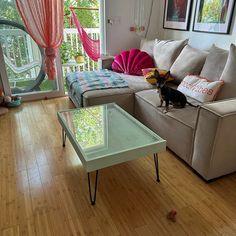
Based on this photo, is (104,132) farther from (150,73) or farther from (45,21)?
(45,21)

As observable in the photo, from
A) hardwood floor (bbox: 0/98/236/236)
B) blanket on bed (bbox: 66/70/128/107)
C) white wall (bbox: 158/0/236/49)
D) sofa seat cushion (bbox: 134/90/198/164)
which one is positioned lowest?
hardwood floor (bbox: 0/98/236/236)

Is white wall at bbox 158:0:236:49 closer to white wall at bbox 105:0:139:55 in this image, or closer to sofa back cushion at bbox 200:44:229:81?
sofa back cushion at bbox 200:44:229:81

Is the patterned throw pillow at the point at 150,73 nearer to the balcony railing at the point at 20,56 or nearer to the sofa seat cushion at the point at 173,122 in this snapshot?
the sofa seat cushion at the point at 173,122

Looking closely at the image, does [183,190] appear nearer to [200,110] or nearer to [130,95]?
[200,110]

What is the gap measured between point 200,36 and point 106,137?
1.98 meters

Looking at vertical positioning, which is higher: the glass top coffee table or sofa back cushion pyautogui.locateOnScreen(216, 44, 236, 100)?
sofa back cushion pyautogui.locateOnScreen(216, 44, 236, 100)

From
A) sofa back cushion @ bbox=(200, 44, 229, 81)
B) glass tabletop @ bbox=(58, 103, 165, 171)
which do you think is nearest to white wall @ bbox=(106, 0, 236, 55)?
sofa back cushion @ bbox=(200, 44, 229, 81)

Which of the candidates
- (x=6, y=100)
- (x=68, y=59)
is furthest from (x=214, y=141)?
(x=68, y=59)

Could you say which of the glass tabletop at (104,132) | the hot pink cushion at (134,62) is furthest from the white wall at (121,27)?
the glass tabletop at (104,132)

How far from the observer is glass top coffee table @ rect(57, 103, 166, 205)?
1.45 meters

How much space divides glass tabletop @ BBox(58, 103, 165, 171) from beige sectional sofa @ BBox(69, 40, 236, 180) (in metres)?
0.29

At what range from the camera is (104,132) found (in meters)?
1.82

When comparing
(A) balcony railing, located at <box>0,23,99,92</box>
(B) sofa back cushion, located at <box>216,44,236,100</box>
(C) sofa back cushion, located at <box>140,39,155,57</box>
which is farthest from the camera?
(C) sofa back cushion, located at <box>140,39,155,57</box>

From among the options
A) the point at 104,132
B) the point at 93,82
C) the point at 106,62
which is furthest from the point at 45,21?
the point at 104,132
